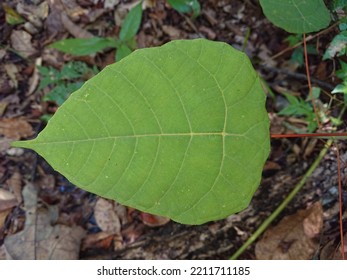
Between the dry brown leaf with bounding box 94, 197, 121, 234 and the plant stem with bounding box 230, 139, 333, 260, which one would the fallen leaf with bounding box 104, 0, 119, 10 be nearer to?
the dry brown leaf with bounding box 94, 197, 121, 234

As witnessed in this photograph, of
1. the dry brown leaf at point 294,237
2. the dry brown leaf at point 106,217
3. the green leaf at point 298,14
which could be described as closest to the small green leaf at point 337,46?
the green leaf at point 298,14

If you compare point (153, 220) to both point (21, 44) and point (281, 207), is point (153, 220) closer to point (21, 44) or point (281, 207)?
point (281, 207)

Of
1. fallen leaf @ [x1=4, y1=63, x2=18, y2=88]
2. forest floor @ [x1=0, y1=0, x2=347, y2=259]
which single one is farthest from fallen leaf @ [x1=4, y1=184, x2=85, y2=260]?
fallen leaf @ [x1=4, y1=63, x2=18, y2=88]

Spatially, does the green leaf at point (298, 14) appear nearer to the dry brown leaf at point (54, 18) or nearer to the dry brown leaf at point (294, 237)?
the dry brown leaf at point (294, 237)

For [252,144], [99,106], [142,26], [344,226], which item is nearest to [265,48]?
[142,26]

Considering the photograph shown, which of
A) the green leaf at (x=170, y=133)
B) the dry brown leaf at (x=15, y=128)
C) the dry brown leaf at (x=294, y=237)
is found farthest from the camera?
the dry brown leaf at (x=15, y=128)

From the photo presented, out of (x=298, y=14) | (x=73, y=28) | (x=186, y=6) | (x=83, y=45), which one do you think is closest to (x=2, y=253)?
(x=83, y=45)
